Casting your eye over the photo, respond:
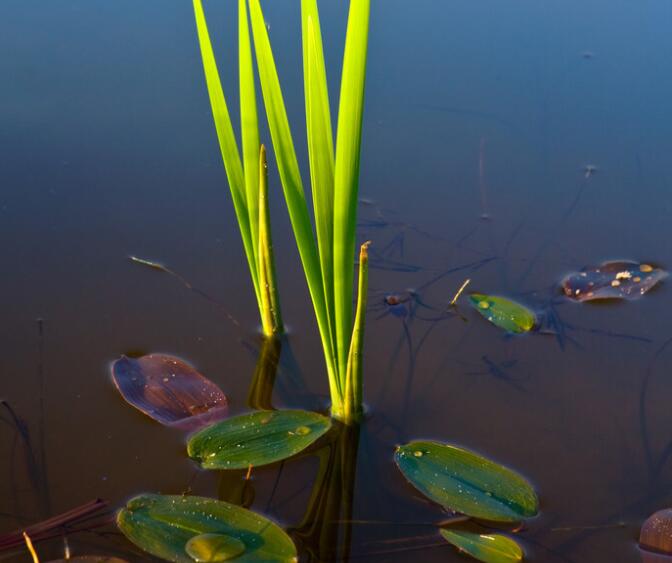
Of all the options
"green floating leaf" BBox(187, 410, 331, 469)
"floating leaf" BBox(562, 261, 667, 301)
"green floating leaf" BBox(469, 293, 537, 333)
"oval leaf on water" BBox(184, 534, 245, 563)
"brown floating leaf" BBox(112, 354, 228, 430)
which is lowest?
"oval leaf on water" BBox(184, 534, 245, 563)

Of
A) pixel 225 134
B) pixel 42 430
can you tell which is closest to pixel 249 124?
pixel 225 134

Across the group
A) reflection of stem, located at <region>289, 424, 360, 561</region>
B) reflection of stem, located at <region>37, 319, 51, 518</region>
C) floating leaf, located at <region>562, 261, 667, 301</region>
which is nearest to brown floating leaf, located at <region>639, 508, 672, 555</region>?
reflection of stem, located at <region>289, 424, 360, 561</region>

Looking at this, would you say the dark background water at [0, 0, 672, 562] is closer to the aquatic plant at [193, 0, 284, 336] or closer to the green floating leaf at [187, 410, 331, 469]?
the green floating leaf at [187, 410, 331, 469]

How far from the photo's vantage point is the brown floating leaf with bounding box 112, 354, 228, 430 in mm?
1272

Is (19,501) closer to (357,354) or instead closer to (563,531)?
(357,354)

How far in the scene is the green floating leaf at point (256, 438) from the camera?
119 centimetres

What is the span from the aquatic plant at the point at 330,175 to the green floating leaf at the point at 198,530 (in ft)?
0.86

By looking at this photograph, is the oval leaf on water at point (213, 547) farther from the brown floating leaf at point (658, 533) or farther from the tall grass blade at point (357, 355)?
the brown floating leaf at point (658, 533)

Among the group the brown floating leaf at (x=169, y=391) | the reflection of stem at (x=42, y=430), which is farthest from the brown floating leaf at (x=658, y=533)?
the reflection of stem at (x=42, y=430)

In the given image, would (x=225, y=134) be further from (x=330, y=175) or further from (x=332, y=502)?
(x=332, y=502)

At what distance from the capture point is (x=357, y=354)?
3.86 ft

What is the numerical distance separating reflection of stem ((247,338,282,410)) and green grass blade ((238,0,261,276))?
23 centimetres

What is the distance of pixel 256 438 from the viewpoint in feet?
3.99

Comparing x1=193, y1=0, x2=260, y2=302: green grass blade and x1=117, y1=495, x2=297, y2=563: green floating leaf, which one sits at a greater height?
x1=193, y1=0, x2=260, y2=302: green grass blade
